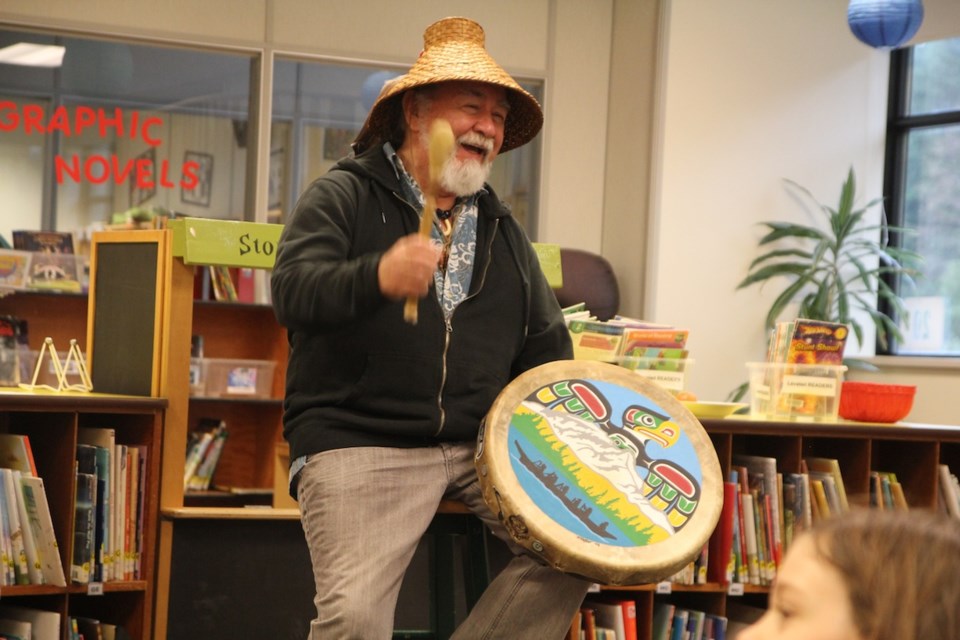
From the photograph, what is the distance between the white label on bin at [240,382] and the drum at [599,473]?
383 cm

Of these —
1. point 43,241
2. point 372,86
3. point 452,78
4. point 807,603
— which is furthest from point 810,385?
point 43,241

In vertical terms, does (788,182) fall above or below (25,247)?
above

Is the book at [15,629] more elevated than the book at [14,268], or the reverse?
the book at [14,268]

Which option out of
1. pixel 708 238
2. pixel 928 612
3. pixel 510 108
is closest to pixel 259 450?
pixel 708 238

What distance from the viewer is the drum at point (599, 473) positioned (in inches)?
86.3

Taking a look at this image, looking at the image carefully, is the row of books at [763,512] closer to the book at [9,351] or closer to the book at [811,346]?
the book at [811,346]

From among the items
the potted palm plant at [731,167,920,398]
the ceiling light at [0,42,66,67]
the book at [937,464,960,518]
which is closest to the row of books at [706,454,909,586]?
the book at [937,464,960,518]

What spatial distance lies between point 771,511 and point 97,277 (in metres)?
1.86

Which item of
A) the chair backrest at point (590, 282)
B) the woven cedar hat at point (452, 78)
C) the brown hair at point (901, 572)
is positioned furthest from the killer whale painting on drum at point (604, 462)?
the chair backrest at point (590, 282)

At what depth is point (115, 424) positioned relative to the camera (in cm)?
302

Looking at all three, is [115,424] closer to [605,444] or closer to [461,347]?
[461,347]

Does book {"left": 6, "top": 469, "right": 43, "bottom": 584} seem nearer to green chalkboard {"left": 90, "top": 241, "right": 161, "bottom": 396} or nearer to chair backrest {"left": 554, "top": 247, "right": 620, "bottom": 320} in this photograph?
green chalkboard {"left": 90, "top": 241, "right": 161, "bottom": 396}

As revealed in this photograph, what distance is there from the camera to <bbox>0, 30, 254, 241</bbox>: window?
639 centimetres

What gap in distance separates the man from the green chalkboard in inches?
28.4
